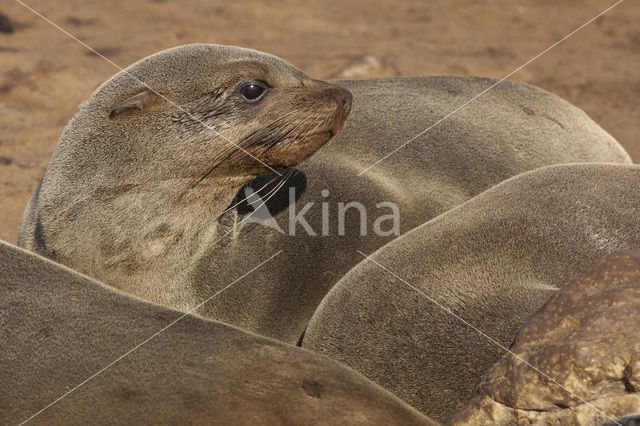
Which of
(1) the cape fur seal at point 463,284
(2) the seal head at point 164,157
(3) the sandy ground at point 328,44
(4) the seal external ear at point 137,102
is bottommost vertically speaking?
(3) the sandy ground at point 328,44

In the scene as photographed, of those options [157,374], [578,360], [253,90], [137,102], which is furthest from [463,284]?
[137,102]

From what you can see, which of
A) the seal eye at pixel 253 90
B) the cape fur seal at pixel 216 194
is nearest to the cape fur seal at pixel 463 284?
the cape fur seal at pixel 216 194

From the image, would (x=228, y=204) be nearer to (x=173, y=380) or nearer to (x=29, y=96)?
(x=173, y=380)

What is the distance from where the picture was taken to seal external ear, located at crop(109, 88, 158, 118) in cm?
312

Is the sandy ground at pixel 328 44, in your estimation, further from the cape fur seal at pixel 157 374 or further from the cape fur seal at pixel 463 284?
the cape fur seal at pixel 463 284

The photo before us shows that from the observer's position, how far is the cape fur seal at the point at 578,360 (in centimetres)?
198

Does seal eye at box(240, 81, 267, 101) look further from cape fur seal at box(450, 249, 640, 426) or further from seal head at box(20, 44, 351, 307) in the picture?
cape fur seal at box(450, 249, 640, 426)

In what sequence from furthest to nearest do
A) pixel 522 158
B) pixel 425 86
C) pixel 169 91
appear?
pixel 425 86, pixel 522 158, pixel 169 91

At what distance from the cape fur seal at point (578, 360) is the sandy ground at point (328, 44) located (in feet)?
11.9

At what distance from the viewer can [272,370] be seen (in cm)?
221

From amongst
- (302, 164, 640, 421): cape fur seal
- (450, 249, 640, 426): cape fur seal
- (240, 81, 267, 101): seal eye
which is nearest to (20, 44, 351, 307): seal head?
(240, 81, 267, 101): seal eye

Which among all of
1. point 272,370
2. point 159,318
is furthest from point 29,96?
point 272,370

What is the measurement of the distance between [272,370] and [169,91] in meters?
1.47

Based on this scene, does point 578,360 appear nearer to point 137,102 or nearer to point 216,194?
point 216,194
